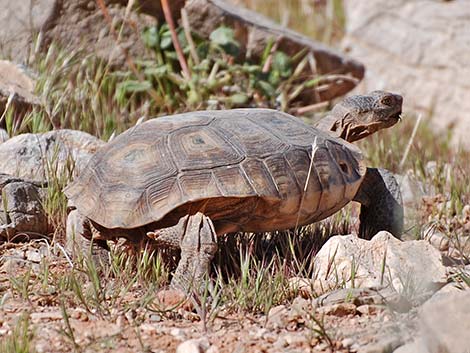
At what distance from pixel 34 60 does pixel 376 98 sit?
2.51 meters

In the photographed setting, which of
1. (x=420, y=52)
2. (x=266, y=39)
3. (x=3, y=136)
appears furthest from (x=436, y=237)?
(x=420, y=52)

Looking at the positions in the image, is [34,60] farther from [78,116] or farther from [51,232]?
[51,232]

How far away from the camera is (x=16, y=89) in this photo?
5.29 metres

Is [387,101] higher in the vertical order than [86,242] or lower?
higher

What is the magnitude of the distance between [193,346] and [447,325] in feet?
2.77

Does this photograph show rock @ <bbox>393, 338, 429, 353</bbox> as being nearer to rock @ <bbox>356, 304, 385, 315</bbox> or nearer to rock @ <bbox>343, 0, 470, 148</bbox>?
rock @ <bbox>356, 304, 385, 315</bbox>

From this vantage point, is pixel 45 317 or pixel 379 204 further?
pixel 379 204

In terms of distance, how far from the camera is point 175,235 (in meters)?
3.62

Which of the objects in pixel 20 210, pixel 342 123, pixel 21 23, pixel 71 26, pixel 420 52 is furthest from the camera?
pixel 420 52

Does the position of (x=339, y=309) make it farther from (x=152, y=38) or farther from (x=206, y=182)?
(x=152, y=38)

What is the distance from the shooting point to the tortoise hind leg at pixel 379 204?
4395 millimetres

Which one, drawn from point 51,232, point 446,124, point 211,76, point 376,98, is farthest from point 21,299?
point 446,124

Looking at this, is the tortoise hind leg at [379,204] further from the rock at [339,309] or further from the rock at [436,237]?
the rock at [339,309]

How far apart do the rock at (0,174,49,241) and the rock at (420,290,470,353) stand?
7.22 feet
